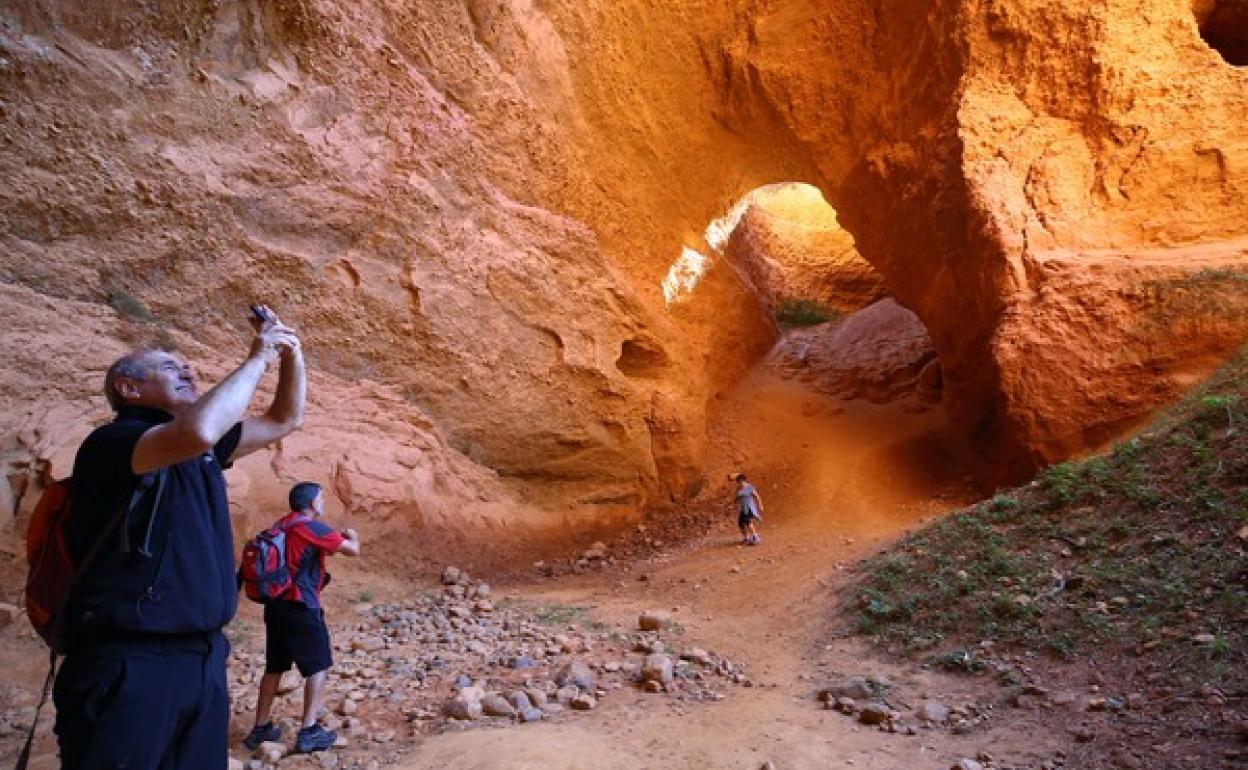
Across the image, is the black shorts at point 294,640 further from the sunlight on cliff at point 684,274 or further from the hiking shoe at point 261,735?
the sunlight on cliff at point 684,274

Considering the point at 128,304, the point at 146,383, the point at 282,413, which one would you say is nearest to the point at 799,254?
the point at 128,304

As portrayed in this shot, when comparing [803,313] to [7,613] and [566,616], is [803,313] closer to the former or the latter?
[566,616]

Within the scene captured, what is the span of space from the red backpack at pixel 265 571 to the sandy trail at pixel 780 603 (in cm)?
113

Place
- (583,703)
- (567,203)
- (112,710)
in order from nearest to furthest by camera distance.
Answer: (112,710) < (583,703) < (567,203)

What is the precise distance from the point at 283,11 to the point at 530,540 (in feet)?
20.2

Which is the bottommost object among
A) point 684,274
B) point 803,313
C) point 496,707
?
point 496,707

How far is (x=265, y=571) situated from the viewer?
3.94 meters

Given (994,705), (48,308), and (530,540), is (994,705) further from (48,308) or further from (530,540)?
(48,308)

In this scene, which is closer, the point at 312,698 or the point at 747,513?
the point at 312,698

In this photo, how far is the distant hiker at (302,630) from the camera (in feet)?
12.6

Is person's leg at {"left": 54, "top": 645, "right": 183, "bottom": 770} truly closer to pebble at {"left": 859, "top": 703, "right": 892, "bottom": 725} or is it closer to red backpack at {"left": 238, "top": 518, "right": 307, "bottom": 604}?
red backpack at {"left": 238, "top": 518, "right": 307, "bottom": 604}

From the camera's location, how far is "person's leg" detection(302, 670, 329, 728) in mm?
3855

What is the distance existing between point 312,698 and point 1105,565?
17.1 ft

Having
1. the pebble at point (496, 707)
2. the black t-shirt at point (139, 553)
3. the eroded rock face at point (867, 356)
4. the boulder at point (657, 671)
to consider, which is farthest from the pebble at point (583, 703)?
the eroded rock face at point (867, 356)
